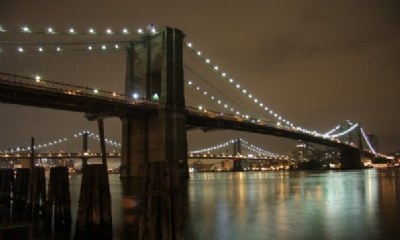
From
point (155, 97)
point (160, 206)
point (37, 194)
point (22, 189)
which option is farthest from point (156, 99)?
point (160, 206)

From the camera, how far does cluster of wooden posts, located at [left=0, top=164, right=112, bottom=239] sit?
13.3 metres

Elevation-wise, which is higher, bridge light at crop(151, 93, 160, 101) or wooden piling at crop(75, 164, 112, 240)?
bridge light at crop(151, 93, 160, 101)

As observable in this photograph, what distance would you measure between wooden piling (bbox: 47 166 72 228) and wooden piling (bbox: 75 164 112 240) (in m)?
3.30

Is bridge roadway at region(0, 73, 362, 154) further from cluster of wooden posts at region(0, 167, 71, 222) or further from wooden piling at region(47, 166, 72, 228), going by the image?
wooden piling at region(47, 166, 72, 228)

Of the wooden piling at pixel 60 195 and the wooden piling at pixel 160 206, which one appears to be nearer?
the wooden piling at pixel 160 206

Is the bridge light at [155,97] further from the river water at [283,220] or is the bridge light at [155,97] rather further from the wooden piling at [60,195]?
the wooden piling at [60,195]

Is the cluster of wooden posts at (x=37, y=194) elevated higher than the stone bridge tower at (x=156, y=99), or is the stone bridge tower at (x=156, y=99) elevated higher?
the stone bridge tower at (x=156, y=99)

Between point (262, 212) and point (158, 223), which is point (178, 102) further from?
point (158, 223)

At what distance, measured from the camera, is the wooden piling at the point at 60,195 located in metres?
16.4

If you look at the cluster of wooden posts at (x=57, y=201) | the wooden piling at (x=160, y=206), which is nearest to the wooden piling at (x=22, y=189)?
the cluster of wooden posts at (x=57, y=201)

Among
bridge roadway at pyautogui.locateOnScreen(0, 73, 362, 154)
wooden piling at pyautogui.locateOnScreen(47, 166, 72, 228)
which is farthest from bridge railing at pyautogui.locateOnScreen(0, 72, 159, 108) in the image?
wooden piling at pyautogui.locateOnScreen(47, 166, 72, 228)

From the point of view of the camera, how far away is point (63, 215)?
54.5 ft

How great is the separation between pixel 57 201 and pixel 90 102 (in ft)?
115

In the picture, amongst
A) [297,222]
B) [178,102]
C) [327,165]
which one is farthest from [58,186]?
[327,165]
